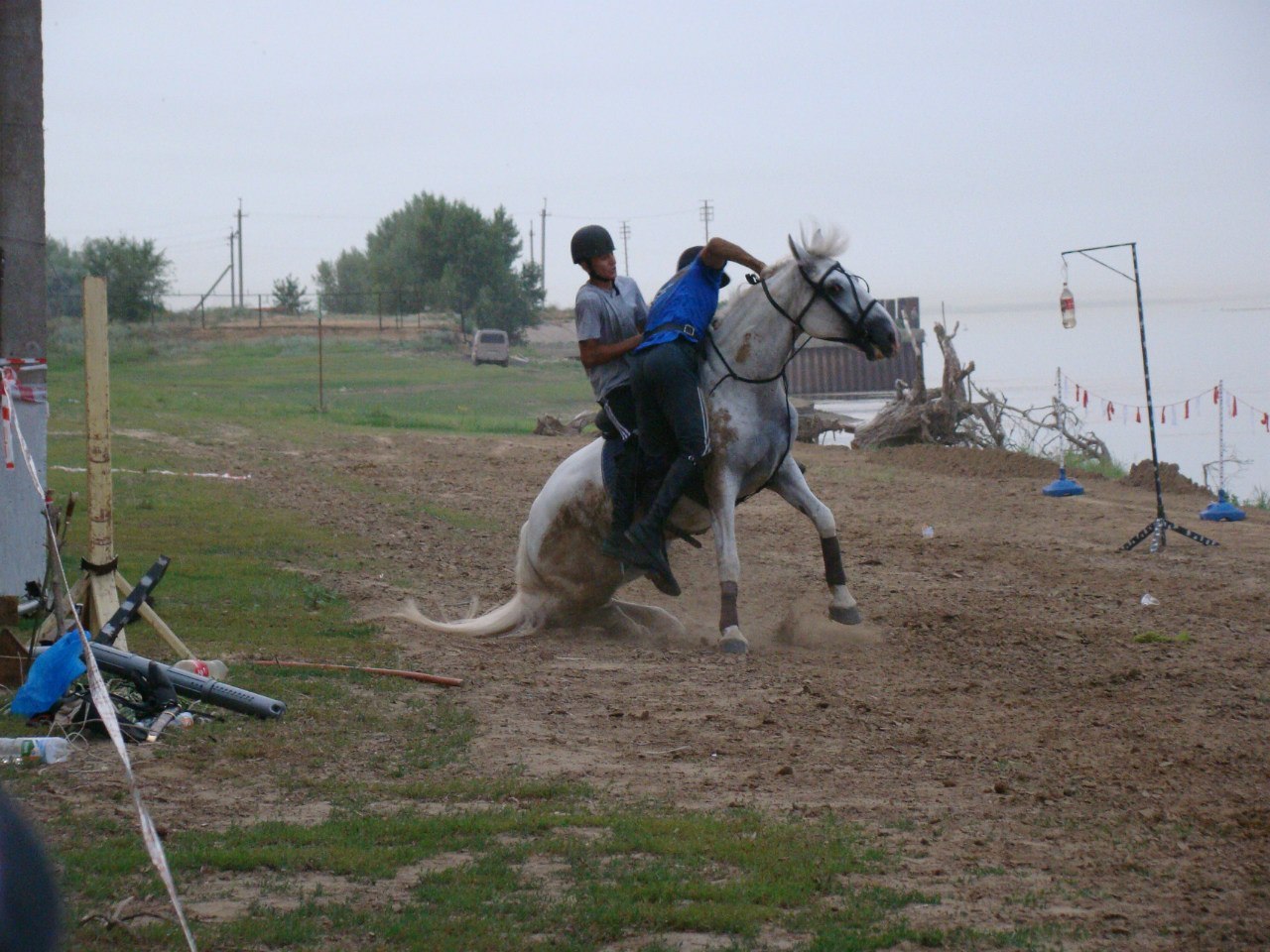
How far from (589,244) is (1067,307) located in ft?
24.2

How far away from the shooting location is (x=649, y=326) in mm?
7922

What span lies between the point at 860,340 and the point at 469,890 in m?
4.86

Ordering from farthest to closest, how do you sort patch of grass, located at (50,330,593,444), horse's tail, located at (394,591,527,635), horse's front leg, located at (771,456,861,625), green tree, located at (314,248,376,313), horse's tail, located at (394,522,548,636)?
green tree, located at (314,248,376,313) < patch of grass, located at (50,330,593,444) < horse's tail, located at (394,522,548,636) < horse's tail, located at (394,591,527,635) < horse's front leg, located at (771,456,861,625)

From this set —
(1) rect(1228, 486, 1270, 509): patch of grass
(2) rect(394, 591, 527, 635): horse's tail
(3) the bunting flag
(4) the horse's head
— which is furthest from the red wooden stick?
(3) the bunting flag

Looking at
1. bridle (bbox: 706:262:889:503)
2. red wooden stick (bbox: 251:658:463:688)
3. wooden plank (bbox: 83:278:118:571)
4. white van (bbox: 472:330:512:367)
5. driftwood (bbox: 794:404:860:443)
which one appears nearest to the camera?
wooden plank (bbox: 83:278:118:571)

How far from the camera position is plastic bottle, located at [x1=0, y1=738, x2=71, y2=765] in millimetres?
5195

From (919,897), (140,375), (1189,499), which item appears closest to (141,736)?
(919,897)

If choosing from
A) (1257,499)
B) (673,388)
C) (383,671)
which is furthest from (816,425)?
(383,671)

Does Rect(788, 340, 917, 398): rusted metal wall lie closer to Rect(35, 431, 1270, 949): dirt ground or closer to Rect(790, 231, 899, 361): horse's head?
Rect(35, 431, 1270, 949): dirt ground

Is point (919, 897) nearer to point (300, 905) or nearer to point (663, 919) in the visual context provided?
point (663, 919)

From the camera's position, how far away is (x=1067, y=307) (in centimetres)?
1358

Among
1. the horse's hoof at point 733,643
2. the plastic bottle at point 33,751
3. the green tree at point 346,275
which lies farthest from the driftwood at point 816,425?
the green tree at point 346,275

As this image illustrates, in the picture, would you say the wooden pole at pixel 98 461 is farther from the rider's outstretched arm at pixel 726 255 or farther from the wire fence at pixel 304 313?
the wire fence at pixel 304 313

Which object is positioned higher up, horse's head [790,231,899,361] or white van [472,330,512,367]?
white van [472,330,512,367]
